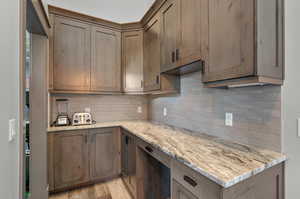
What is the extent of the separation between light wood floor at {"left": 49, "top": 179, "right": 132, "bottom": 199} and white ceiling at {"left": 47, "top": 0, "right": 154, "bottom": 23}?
2821 mm

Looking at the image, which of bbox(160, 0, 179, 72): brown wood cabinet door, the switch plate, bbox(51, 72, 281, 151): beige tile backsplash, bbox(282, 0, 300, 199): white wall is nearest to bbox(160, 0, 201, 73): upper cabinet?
bbox(160, 0, 179, 72): brown wood cabinet door

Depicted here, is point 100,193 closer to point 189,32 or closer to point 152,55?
point 152,55

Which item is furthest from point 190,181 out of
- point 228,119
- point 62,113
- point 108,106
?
point 62,113

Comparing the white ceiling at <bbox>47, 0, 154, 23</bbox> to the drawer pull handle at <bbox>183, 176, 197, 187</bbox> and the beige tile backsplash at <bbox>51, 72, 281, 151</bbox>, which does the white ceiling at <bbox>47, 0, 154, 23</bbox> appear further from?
the drawer pull handle at <bbox>183, 176, 197, 187</bbox>

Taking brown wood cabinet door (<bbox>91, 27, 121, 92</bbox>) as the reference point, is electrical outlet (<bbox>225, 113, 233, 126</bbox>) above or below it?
below

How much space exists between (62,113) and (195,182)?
2.35 m

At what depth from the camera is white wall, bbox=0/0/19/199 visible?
0.74 metres

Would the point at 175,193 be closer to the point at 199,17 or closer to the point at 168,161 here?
the point at 168,161

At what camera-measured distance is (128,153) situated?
208 centimetres

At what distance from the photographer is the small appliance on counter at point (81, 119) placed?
2.36 m

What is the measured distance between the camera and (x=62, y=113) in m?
2.45

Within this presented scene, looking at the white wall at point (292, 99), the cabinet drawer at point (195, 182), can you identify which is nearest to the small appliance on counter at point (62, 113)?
the cabinet drawer at point (195, 182)

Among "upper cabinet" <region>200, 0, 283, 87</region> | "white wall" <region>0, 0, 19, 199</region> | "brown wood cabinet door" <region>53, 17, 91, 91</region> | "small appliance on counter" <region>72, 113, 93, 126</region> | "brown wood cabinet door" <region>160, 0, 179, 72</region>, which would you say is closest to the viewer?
"white wall" <region>0, 0, 19, 199</region>

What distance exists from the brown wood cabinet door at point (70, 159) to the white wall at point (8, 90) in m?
1.27
